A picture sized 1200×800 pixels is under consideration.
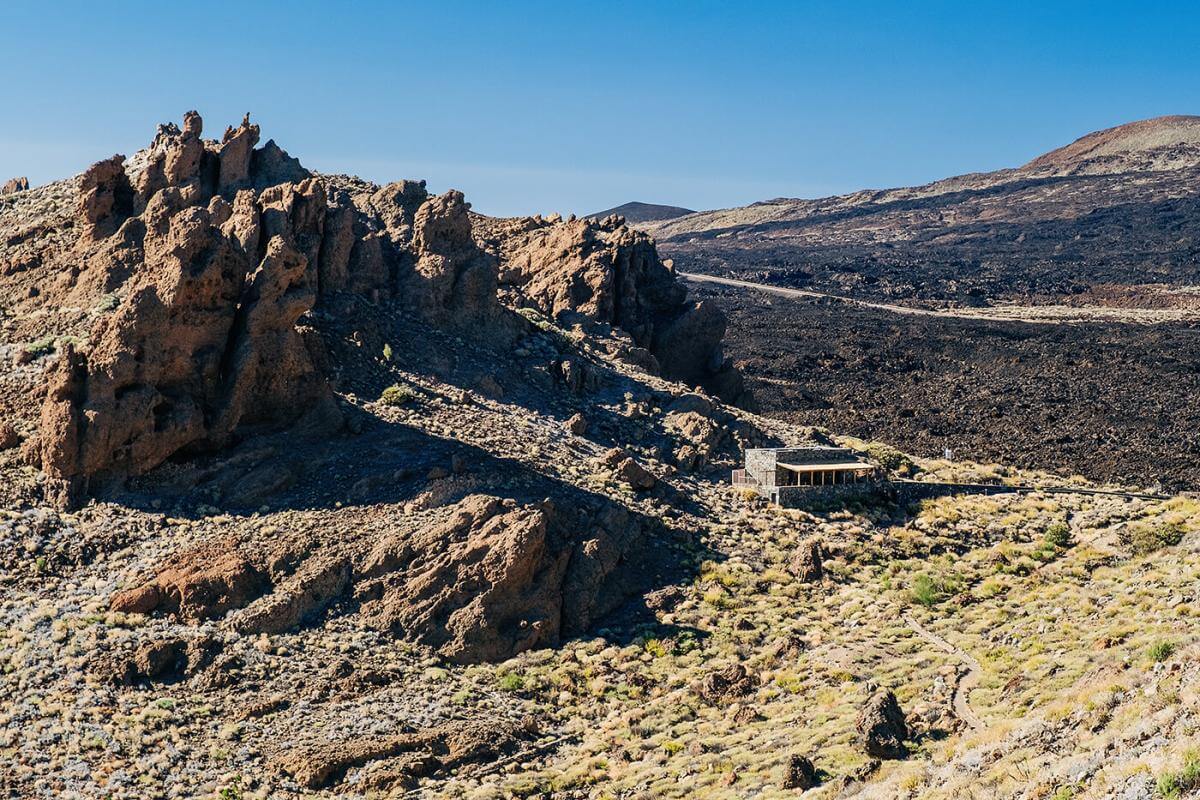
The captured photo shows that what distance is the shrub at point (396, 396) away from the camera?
3716cm

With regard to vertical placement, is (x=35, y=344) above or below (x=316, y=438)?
above

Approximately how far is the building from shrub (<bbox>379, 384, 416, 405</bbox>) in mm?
10144

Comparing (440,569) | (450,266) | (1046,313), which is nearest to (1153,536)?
(440,569)

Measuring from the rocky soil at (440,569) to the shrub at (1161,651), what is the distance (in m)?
0.16

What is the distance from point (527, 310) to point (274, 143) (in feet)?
36.0

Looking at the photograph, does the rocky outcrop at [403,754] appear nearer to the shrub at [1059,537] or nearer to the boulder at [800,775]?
the boulder at [800,775]

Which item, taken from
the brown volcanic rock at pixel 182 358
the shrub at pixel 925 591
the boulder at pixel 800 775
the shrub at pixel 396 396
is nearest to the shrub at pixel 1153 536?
the shrub at pixel 925 591

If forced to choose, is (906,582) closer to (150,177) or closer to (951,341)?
(150,177)

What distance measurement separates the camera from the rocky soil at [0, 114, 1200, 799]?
24078mm

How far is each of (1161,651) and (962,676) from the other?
175 inches

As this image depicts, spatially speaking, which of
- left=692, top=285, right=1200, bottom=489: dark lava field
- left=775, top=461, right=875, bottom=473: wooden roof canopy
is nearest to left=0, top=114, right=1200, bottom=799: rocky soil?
left=775, top=461, right=875, bottom=473: wooden roof canopy

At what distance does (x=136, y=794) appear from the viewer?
23516 millimetres

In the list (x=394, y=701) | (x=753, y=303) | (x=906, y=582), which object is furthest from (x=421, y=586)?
(x=753, y=303)

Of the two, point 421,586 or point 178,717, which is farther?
point 421,586
